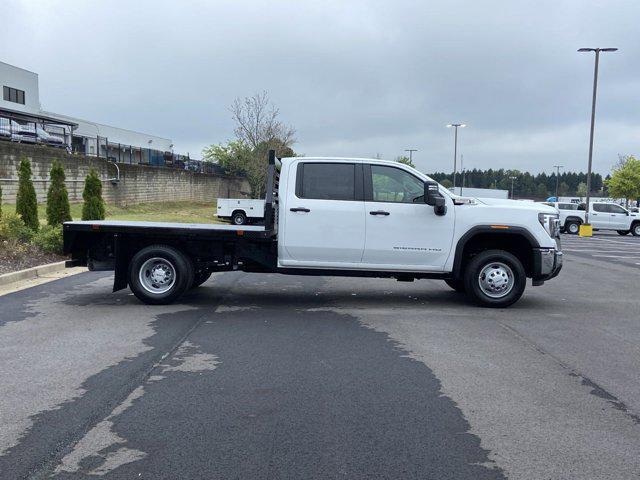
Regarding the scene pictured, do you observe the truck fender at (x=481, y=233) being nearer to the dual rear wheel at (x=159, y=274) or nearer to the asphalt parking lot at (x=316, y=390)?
the asphalt parking lot at (x=316, y=390)

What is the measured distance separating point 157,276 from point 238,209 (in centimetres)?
2933

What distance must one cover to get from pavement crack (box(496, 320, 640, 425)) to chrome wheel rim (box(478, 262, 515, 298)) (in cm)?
171

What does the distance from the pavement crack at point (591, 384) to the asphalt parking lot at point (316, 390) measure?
0.08 ft

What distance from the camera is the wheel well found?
913 cm

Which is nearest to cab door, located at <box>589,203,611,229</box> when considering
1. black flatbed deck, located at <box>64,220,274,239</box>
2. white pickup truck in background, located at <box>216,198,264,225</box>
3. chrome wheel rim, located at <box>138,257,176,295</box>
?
white pickup truck in background, located at <box>216,198,264,225</box>

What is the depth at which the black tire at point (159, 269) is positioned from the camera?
8.91m

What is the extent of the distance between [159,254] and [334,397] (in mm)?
4757

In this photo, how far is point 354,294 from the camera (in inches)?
416

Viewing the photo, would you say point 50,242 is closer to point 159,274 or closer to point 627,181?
point 159,274

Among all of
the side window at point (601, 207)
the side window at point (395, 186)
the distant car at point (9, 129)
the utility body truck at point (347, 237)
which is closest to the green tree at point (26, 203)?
the utility body truck at point (347, 237)

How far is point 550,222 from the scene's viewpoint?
29.9 feet

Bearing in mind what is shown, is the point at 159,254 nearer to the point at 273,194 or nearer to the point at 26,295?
the point at 273,194

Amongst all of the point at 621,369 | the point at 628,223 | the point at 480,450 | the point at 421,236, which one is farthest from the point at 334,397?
the point at 628,223

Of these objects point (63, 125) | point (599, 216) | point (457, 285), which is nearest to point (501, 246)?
point (457, 285)
